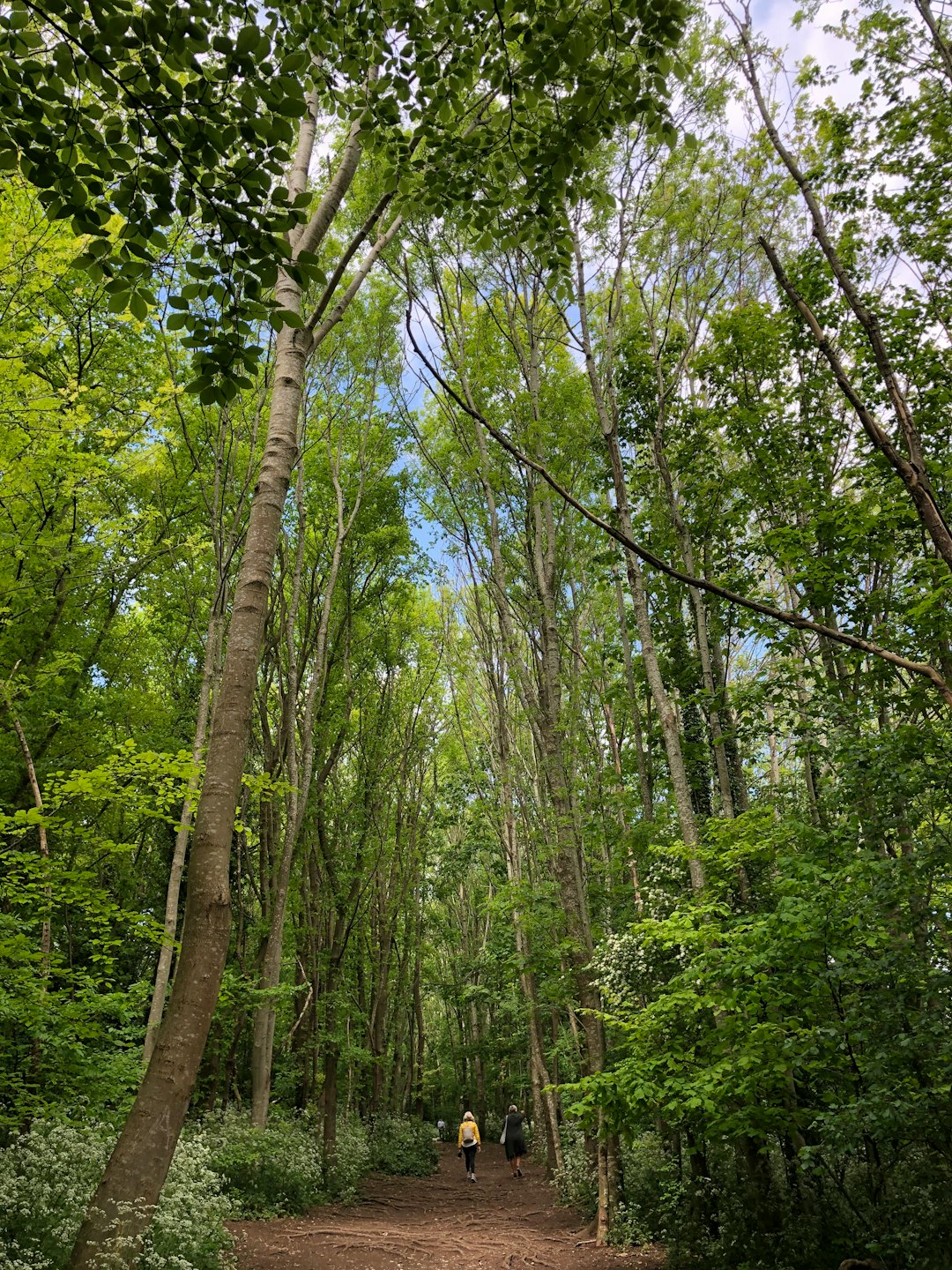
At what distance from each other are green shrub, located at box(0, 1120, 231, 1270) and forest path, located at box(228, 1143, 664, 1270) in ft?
2.23

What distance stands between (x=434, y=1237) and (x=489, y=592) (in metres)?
8.19

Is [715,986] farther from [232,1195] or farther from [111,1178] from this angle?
[232,1195]

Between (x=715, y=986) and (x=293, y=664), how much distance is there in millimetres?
7806

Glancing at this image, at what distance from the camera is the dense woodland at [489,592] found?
2498 mm

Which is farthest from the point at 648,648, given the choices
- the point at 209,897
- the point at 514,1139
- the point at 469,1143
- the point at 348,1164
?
the point at 469,1143

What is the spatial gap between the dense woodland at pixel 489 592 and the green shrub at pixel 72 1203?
58 millimetres

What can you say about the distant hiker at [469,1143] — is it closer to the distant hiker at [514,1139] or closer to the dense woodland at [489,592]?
the distant hiker at [514,1139]

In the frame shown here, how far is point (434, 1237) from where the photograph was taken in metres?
8.41

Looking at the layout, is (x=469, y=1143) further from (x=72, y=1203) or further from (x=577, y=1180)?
(x=72, y=1203)

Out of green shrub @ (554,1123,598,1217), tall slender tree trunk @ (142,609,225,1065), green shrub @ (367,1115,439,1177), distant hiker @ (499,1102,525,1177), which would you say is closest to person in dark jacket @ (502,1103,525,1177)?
distant hiker @ (499,1102,525,1177)

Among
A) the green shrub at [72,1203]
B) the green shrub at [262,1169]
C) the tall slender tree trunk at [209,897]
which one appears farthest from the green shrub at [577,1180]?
the tall slender tree trunk at [209,897]

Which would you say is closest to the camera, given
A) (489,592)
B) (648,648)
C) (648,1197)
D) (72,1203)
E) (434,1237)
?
(72,1203)

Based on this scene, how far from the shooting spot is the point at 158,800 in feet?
20.4

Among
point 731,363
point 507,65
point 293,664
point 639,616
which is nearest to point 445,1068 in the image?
point 293,664
